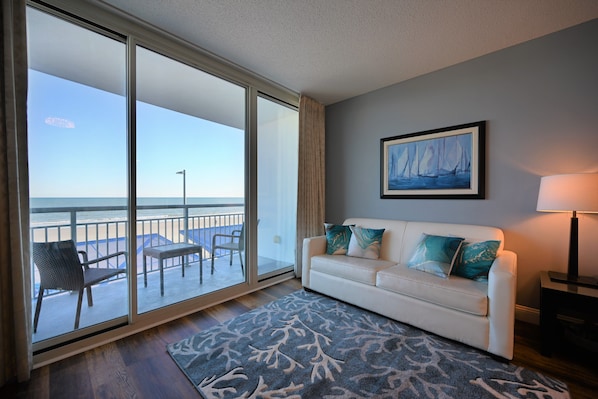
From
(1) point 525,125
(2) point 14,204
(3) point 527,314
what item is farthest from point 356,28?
(3) point 527,314

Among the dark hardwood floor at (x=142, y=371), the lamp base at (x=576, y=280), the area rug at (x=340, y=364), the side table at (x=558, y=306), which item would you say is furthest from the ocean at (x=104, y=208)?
the lamp base at (x=576, y=280)

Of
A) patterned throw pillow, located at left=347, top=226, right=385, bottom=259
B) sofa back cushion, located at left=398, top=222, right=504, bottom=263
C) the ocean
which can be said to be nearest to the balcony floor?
the ocean

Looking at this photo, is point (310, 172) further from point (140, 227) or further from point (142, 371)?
point (142, 371)

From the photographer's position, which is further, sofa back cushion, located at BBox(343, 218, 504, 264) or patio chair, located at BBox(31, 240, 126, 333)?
sofa back cushion, located at BBox(343, 218, 504, 264)

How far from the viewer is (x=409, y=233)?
8.59 feet

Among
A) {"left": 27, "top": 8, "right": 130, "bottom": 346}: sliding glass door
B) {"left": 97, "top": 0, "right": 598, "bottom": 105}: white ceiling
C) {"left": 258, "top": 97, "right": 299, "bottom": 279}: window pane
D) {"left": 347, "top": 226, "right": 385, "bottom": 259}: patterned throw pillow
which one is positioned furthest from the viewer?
{"left": 258, "top": 97, "right": 299, "bottom": 279}: window pane

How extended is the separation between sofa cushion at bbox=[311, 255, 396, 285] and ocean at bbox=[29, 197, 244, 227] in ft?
4.77

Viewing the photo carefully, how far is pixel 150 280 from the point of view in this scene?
96.1 inches

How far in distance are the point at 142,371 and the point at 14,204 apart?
1.29m

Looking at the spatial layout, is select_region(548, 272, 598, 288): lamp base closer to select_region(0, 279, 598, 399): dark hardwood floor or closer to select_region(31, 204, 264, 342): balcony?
select_region(0, 279, 598, 399): dark hardwood floor

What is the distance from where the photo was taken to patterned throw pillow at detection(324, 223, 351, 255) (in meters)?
2.77

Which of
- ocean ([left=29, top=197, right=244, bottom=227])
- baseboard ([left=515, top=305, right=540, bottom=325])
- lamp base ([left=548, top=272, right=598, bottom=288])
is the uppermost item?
ocean ([left=29, top=197, right=244, bottom=227])

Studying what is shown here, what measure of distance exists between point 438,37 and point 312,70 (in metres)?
1.25

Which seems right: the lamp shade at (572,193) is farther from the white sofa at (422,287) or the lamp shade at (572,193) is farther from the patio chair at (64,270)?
the patio chair at (64,270)
